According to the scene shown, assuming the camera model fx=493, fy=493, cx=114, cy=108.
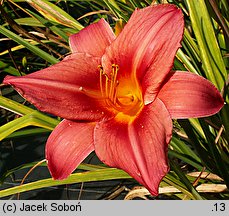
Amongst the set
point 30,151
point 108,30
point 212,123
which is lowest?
point 30,151

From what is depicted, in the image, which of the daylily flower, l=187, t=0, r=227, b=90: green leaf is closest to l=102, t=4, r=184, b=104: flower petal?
the daylily flower

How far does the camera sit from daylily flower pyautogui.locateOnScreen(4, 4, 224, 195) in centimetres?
63

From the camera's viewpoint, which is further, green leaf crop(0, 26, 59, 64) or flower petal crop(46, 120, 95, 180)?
green leaf crop(0, 26, 59, 64)

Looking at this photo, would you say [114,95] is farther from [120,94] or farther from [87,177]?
[87,177]

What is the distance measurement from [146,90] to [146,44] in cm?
6

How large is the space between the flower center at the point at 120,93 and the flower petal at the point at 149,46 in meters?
0.02

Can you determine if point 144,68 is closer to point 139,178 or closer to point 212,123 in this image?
point 139,178

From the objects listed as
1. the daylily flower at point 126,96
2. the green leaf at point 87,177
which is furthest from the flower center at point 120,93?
the green leaf at point 87,177

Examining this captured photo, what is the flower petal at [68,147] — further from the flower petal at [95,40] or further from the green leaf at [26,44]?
the green leaf at [26,44]

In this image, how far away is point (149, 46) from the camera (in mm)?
670

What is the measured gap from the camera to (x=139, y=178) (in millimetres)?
601

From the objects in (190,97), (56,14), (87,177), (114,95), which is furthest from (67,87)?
(56,14)

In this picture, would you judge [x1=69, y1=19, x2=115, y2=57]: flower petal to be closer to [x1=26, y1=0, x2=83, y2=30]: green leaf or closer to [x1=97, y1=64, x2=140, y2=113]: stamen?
[x1=97, y1=64, x2=140, y2=113]: stamen

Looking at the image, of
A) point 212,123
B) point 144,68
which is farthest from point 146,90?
point 212,123
